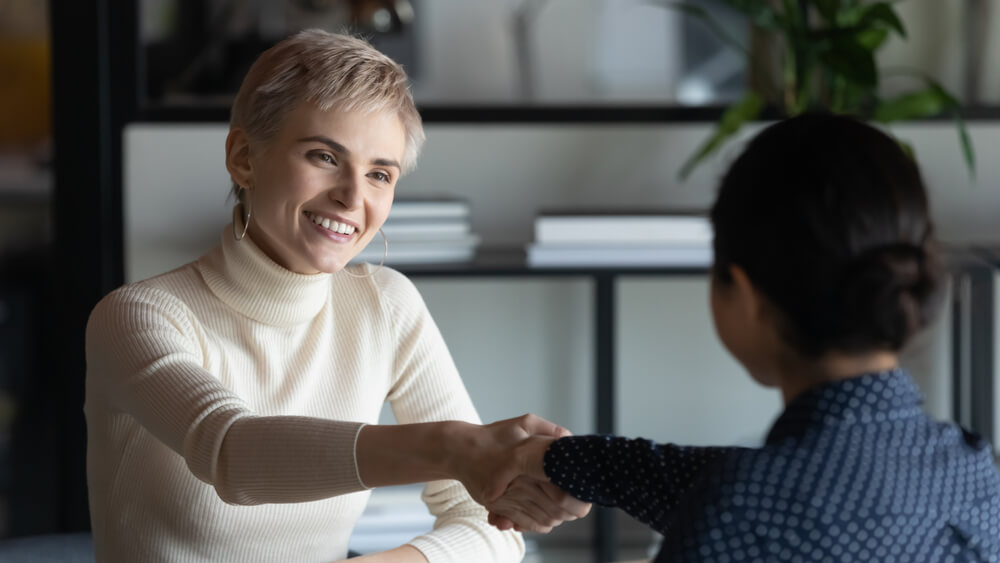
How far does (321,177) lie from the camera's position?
126cm

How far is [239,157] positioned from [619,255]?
106cm

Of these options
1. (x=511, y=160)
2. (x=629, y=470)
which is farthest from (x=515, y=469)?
(x=511, y=160)

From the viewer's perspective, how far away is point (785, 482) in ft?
2.67

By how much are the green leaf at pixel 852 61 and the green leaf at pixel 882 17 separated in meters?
0.05

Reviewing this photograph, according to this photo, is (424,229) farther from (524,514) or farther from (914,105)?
(524,514)

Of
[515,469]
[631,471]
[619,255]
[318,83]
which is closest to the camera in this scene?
[631,471]

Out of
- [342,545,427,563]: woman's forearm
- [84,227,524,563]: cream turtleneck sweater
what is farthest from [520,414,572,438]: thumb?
[342,545,427,563]: woman's forearm

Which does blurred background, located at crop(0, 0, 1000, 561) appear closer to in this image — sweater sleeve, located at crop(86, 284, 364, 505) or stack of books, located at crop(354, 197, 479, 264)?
stack of books, located at crop(354, 197, 479, 264)

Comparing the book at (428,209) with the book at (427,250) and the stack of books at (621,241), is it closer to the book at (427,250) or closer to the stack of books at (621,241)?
the book at (427,250)

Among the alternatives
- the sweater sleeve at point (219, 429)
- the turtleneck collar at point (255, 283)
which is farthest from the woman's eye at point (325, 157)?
the sweater sleeve at point (219, 429)

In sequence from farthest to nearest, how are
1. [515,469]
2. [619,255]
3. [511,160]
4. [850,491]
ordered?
[511,160] → [619,255] → [515,469] → [850,491]

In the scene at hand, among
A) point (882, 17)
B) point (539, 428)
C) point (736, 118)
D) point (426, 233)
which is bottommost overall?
A: point (426, 233)

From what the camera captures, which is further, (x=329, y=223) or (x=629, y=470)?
(x=329, y=223)

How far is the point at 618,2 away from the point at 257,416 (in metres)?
1.85
